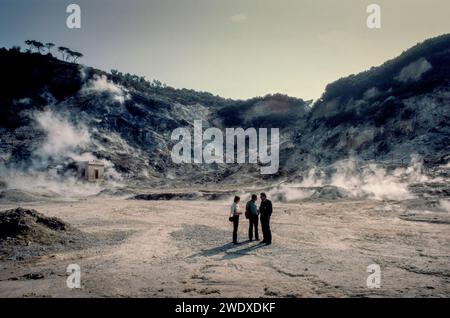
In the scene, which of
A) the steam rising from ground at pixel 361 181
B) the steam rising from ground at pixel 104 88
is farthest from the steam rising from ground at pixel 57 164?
the steam rising from ground at pixel 361 181

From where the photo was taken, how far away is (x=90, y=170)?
43.2 metres

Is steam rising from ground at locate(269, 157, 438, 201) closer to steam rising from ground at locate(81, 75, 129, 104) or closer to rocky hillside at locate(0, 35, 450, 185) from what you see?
rocky hillside at locate(0, 35, 450, 185)

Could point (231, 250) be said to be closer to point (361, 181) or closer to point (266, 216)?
point (266, 216)

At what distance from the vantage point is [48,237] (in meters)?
11.6

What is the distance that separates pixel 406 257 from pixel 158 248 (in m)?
6.80

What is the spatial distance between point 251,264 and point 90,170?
1505 inches

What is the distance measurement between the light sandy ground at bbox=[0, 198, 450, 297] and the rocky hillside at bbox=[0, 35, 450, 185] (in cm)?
2027

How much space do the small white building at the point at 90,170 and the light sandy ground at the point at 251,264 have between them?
29108mm

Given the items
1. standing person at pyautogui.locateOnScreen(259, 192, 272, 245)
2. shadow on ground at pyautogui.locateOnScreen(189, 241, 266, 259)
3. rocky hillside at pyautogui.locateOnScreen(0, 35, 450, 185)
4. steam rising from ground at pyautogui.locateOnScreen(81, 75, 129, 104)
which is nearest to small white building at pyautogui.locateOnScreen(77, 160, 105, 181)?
rocky hillside at pyautogui.locateOnScreen(0, 35, 450, 185)

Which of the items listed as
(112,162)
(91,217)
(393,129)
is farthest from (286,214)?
(112,162)

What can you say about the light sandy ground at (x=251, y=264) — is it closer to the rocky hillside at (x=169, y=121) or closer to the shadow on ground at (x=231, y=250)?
the shadow on ground at (x=231, y=250)

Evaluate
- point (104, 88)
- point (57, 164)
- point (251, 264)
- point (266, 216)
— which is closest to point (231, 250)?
point (266, 216)

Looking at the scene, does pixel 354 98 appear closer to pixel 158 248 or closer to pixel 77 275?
pixel 158 248

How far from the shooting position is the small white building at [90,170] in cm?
4300
